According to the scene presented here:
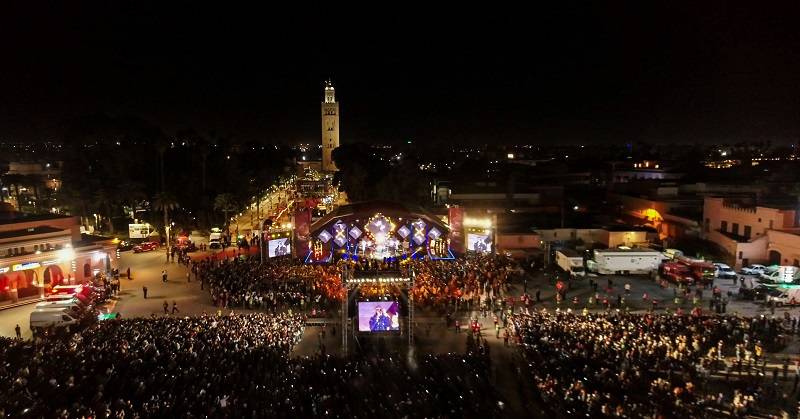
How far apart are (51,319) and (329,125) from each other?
8979 centimetres

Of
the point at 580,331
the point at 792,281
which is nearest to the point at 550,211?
the point at 792,281

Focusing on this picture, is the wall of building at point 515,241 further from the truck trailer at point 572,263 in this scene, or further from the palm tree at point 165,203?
the palm tree at point 165,203

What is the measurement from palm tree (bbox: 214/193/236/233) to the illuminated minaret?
64985mm

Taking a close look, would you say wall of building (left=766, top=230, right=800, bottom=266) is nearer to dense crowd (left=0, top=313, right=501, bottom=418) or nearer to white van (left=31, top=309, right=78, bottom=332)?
dense crowd (left=0, top=313, right=501, bottom=418)

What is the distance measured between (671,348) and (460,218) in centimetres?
1334

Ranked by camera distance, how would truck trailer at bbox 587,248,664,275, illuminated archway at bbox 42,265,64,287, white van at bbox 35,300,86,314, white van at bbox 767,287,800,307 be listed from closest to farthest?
white van at bbox 35,300,86,314, white van at bbox 767,287,800,307, illuminated archway at bbox 42,265,64,287, truck trailer at bbox 587,248,664,275

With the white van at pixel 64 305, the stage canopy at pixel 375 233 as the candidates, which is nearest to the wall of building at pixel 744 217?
the stage canopy at pixel 375 233

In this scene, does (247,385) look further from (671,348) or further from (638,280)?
(638,280)

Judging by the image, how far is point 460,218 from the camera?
88.3 ft

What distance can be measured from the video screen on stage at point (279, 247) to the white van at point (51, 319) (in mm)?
8648

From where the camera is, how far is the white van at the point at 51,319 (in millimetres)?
18594

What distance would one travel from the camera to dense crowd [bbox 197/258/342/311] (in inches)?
821

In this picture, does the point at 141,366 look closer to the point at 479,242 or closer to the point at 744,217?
the point at 479,242

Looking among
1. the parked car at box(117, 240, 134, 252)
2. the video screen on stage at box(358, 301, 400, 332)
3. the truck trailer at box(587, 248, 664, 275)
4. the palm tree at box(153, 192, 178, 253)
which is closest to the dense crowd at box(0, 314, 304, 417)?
the video screen on stage at box(358, 301, 400, 332)
